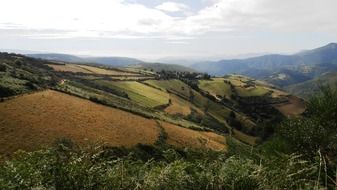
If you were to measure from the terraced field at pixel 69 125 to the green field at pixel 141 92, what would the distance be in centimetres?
4729

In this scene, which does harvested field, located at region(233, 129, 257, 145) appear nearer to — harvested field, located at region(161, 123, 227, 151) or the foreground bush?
harvested field, located at region(161, 123, 227, 151)

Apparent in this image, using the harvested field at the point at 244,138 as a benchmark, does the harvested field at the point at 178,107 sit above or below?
above

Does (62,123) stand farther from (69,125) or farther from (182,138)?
(182,138)

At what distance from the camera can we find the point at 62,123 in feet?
225

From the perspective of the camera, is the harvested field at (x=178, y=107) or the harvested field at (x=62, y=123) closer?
the harvested field at (x=62, y=123)

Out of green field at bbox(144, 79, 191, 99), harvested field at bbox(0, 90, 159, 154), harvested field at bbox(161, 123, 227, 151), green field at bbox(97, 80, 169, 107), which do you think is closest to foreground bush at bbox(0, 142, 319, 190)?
harvested field at bbox(0, 90, 159, 154)

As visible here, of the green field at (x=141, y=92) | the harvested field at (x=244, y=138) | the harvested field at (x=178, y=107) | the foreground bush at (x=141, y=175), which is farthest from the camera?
the green field at (x=141, y=92)

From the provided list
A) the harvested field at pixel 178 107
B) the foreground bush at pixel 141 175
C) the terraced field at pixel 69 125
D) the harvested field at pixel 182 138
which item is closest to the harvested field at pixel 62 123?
the terraced field at pixel 69 125

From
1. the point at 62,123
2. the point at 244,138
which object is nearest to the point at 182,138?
the point at 62,123

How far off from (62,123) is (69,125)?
1.25 m

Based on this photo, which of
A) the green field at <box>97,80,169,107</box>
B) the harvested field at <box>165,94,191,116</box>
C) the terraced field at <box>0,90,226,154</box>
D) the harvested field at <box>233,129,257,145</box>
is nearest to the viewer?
the terraced field at <box>0,90,226,154</box>

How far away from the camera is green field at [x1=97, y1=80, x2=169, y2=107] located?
135613mm

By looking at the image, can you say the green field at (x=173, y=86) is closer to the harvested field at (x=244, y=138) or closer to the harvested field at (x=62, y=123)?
the harvested field at (x=244, y=138)

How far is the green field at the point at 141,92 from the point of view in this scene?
13561 cm
